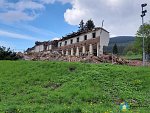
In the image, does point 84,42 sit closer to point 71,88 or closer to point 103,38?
point 103,38

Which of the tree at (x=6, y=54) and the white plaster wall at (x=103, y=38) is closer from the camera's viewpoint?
the tree at (x=6, y=54)

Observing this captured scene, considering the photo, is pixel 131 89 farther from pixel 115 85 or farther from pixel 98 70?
pixel 98 70

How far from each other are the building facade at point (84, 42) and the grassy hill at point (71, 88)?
910 inches

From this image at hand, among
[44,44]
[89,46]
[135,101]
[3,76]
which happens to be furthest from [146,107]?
[44,44]

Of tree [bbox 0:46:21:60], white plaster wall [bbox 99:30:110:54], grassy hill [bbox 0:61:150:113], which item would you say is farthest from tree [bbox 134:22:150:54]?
grassy hill [bbox 0:61:150:113]

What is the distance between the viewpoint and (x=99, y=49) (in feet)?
171

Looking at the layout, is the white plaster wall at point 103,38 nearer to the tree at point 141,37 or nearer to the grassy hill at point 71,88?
the tree at point 141,37

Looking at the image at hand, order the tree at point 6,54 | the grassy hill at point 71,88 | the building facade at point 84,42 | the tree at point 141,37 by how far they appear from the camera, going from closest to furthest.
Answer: the grassy hill at point 71,88 < the tree at point 6,54 < the building facade at point 84,42 < the tree at point 141,37

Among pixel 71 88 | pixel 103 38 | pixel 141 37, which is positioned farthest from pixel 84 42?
pixel 71 88

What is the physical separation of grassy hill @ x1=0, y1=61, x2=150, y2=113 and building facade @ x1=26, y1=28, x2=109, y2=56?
910 inches

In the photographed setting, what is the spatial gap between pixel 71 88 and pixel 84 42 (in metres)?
39.9

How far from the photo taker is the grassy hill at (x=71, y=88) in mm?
14492

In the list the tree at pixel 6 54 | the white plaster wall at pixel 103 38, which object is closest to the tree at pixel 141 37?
the white plaster wall at pixel 103 38

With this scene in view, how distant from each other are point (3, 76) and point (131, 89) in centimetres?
964
